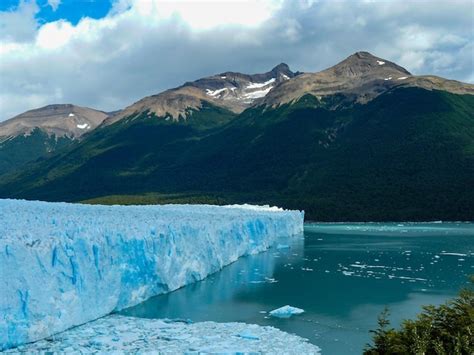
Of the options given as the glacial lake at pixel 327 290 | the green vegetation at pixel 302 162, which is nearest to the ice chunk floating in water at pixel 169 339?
the glacial lake at pixel 327 290

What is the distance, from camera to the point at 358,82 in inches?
5925

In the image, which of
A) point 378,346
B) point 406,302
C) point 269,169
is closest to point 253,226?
point 406,302

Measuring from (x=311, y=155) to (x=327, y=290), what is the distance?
90650mm

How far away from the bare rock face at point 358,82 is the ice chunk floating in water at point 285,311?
381ft

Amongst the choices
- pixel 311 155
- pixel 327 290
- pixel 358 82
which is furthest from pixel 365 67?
pixel 327 290

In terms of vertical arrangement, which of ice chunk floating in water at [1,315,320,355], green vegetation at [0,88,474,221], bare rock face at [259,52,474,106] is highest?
bare rock face at [259,52,474,106]

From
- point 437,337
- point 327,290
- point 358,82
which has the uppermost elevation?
point 358,82

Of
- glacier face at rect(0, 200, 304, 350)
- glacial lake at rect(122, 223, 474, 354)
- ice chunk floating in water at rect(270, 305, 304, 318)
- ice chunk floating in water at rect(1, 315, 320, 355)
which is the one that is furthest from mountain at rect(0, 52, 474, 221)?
ice chunk floating in water at rect(1, 315, 320, 355)

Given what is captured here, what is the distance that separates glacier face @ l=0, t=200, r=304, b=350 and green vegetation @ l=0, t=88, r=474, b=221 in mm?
59105

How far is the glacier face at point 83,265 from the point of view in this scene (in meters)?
12.4

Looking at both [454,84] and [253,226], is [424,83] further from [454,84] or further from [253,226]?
[253,226]

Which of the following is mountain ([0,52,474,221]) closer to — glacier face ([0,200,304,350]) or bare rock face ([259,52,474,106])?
bare rock face ([259,52,474,106])

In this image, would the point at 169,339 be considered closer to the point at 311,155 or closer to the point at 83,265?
the point at 83,265

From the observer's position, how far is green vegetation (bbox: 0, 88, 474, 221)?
80.1m
